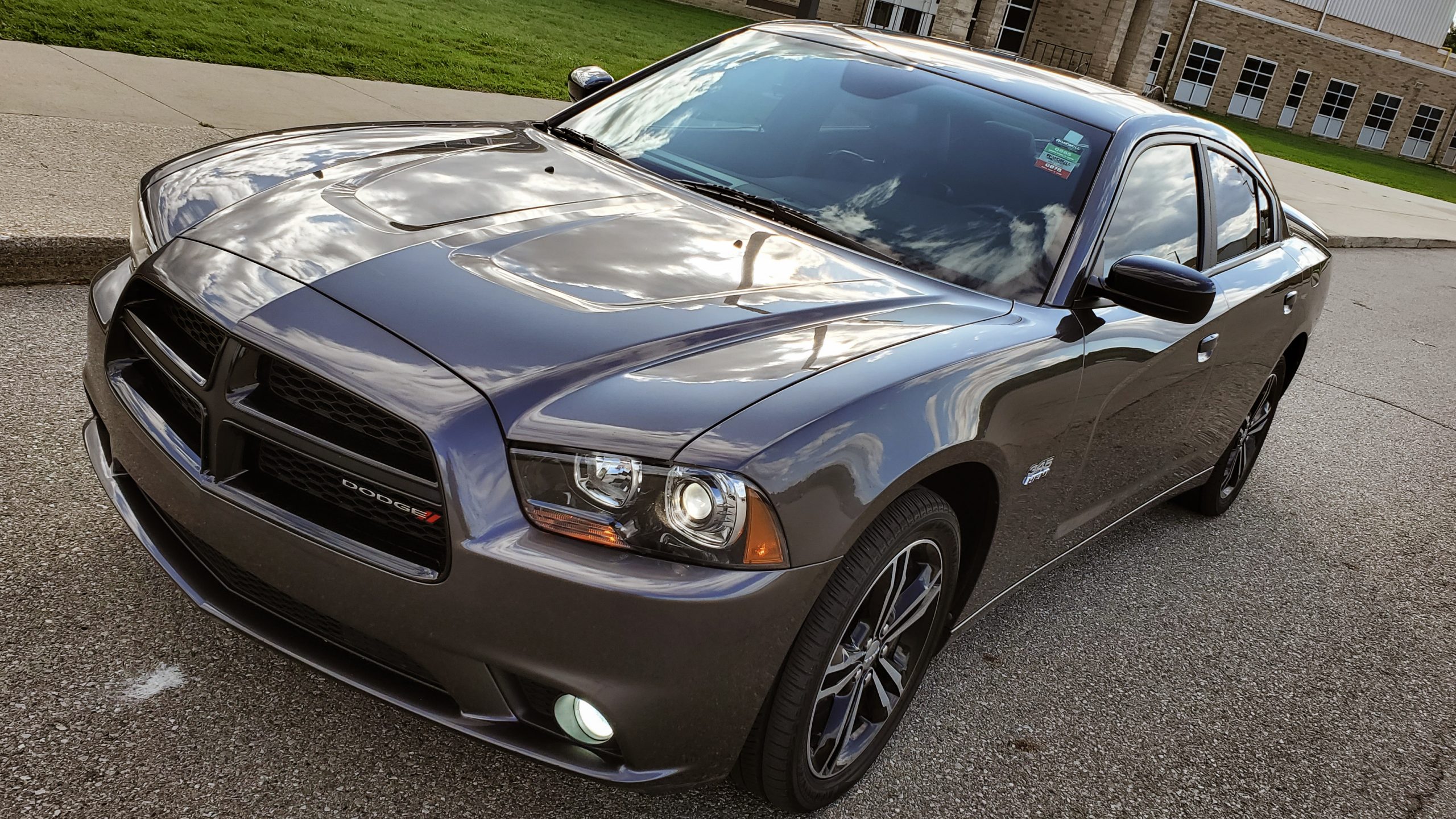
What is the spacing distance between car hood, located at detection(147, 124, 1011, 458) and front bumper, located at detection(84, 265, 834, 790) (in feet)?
0.78

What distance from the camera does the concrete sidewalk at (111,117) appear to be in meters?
4.97

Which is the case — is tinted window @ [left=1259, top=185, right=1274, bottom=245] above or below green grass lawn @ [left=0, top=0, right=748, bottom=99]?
above

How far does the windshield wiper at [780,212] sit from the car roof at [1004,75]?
2.75 feet

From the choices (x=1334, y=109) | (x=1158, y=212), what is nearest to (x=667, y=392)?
(x=1158, y=212)

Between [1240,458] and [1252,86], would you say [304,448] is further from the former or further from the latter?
[1252,86]

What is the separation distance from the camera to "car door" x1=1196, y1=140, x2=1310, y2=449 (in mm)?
3994

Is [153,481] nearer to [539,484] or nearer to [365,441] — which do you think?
[365,441]

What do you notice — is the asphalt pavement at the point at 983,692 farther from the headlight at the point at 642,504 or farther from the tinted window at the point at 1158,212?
the tinted window at the point at 1158,212

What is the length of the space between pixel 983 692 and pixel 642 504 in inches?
66.5

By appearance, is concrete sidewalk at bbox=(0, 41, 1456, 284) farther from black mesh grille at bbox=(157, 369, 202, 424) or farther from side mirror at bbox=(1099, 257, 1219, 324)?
side mirror at bbox=(1099, 257, 1219, 324)

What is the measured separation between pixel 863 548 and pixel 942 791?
2.89ft

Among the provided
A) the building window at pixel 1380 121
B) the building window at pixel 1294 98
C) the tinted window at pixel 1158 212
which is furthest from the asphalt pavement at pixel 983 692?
the building window at pixel 1380 121

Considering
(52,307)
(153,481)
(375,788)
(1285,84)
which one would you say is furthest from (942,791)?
(1285,84)

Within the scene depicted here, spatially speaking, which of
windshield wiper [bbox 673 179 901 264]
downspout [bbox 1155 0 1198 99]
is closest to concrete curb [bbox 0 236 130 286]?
windshield wiper [bbox 673 179 901 264]
